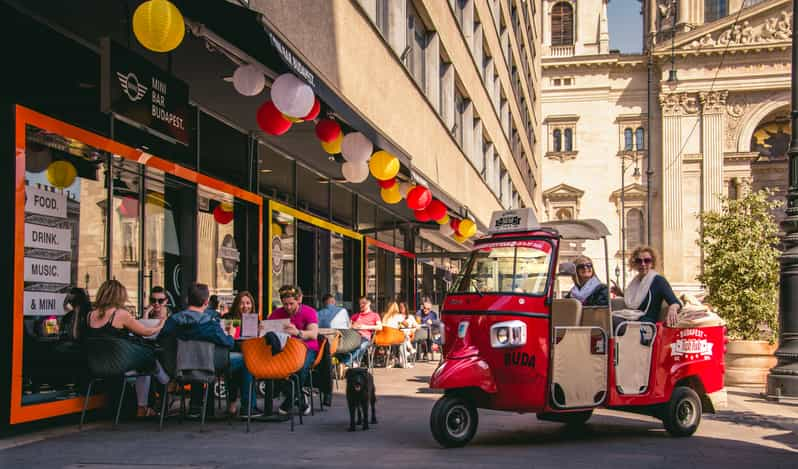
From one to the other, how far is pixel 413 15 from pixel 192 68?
10.7m

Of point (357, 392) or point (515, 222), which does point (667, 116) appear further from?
point (357, 392)

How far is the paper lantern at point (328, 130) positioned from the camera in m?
12.5

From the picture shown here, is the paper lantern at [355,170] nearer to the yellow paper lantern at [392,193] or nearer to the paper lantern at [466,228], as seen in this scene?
the yellow paper lantern at [392,193]

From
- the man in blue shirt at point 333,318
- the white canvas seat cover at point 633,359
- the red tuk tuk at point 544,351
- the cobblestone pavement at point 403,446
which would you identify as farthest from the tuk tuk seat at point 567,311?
the man in blue shirt at point 333,318

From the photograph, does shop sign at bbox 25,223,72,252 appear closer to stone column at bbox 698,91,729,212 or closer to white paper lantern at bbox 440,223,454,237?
white paper lantern at bbox 440,223,454,237

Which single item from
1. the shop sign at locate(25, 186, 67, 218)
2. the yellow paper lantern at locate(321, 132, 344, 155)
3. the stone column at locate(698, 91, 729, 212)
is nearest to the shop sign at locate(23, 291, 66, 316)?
the shop sign at locate(25, 186, 67, 218)

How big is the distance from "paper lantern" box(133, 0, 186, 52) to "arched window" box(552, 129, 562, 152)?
77.5 m

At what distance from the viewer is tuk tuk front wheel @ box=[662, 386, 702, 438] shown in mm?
9555

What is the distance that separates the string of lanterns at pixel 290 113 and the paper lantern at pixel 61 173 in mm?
1926

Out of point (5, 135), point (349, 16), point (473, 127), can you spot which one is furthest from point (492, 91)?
point (5, 135)

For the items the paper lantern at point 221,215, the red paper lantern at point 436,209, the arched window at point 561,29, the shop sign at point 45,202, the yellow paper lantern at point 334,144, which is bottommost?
the shop sign at point 45,202

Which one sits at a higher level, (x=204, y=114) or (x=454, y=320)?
(x=204, y=114)

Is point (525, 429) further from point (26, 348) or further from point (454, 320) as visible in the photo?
point (26, 348)

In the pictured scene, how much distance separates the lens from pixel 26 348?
899 cm
